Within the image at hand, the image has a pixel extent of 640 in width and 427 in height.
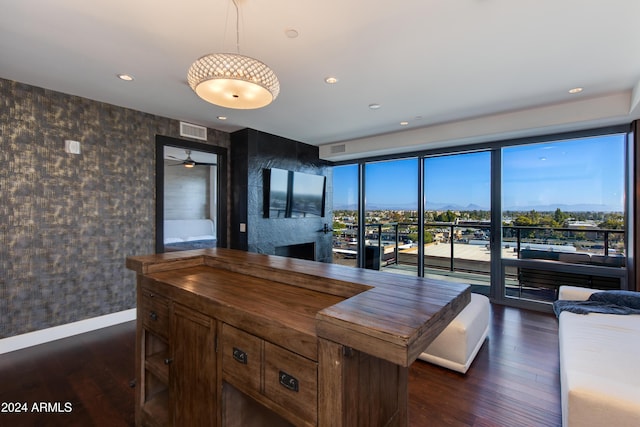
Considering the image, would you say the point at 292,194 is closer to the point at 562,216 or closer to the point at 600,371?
the point at 562,216

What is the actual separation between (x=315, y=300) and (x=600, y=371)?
1786 millimetres

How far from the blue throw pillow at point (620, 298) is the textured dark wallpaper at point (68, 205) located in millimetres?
5133

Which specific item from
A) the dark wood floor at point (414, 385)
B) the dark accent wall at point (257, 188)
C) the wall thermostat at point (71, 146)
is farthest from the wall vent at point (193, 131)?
the dark wood floor at point (414, 385)

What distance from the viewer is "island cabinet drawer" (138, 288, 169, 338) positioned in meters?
1.55

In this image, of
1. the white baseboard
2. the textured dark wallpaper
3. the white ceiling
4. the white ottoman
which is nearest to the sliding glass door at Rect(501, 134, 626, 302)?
the white ceiling

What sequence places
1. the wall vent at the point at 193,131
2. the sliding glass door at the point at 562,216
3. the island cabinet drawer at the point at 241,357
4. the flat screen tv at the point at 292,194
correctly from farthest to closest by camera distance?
the flat screen tv at the point at 292,194
the wall vent at the point at 193,131
the sliding glass door at the point at 562,216
the island cabinet drawer at the point at 241,357

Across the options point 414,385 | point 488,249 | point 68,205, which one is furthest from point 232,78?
point 488,249

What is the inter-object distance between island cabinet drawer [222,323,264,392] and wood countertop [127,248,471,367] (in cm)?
5

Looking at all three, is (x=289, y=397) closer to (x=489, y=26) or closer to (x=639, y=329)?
(x=489, y=26)

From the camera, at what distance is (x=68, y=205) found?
3.10 metres

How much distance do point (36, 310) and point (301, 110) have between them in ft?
11.8

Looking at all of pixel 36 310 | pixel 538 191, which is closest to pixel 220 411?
pixel 36 310

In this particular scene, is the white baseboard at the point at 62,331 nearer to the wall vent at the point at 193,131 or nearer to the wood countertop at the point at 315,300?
the wood countertop at the point at 315,300

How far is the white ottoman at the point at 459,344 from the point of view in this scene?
236 cm
